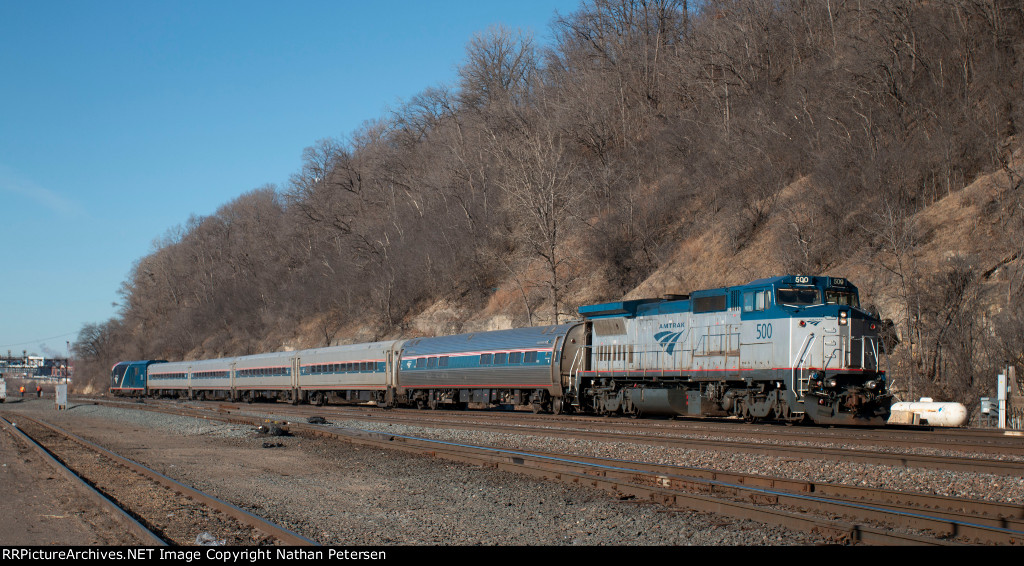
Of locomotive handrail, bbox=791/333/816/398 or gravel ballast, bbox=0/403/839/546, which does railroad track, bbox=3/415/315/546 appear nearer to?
gravel ballast, bbox=0/403/839/546

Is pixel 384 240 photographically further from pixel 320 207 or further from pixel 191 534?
pixel 191 534

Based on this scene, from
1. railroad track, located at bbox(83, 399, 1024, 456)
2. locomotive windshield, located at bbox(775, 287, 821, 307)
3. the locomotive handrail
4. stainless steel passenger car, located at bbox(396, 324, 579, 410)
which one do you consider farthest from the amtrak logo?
stainless steel passenger car, located at bbox(396, 324, 579, 410)

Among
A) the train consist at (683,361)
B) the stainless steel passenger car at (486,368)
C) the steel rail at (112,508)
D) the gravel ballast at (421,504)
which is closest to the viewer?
the steel rail at (112,508)

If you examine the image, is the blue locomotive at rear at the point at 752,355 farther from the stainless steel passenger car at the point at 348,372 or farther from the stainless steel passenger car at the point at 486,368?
the stainless steel passenger car at the point at 348,372

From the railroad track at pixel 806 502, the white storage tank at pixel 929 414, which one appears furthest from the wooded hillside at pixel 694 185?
the railroad track at pixel 806 502

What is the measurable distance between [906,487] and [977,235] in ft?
71.2

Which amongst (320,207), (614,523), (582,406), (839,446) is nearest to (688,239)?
(582,406)

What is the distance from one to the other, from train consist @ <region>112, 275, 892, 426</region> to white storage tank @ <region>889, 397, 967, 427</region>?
2399mm

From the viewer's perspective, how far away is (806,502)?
345 inches

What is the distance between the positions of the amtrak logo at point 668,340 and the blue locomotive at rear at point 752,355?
3 centimetres

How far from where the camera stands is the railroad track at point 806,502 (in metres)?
7.12

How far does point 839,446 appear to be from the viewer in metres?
14.8

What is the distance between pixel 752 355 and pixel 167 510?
566 inches

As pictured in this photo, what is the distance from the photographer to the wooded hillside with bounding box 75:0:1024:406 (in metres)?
28.6
